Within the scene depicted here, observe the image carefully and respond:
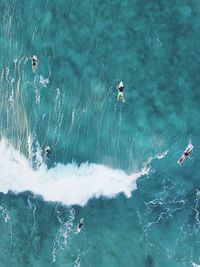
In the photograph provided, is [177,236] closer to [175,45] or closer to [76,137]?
[76,137]

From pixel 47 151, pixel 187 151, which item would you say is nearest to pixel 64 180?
pixel 47 151

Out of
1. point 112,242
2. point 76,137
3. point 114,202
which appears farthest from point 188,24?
point 112,242

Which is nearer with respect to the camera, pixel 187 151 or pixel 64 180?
pixel 187 151

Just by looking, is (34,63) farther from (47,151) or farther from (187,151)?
(187,151)

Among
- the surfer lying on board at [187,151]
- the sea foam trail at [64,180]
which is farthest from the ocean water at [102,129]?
the surfer lying on board at [187,151]

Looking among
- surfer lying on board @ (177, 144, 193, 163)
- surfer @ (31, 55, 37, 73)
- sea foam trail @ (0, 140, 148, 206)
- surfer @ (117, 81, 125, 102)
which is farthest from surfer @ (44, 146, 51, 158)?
surfer lying on board @ (177, 144, 193, 163)
